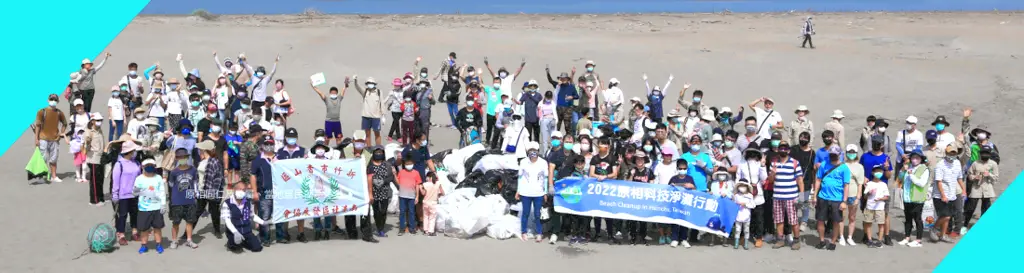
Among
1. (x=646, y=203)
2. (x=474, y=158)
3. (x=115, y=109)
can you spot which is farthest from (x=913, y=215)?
(x=115, y=109)

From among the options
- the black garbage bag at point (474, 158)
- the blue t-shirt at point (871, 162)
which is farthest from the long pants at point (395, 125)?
the blue t-shirt at point (871, 162)

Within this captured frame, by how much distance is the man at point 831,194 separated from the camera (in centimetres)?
1316

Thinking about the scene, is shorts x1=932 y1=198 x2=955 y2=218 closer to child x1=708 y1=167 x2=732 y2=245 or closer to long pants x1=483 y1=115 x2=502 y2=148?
child x1=708 y1=167 x2=732 y2=245

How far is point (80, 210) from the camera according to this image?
1477cm

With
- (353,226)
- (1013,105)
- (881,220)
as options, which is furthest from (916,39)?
(353,226)

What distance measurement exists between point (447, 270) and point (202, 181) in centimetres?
345

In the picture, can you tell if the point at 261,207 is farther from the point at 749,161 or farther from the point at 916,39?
the point at 916,39

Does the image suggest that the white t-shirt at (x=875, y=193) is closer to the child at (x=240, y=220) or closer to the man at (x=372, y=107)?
the child at (x=240, y=220)

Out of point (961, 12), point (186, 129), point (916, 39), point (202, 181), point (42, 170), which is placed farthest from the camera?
point (961, 12)

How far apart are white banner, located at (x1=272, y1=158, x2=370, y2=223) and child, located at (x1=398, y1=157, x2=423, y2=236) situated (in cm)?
48

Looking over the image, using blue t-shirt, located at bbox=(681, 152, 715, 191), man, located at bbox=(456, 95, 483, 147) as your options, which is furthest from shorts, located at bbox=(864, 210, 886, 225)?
man, located at bbox=(456, 95, 483, 147)

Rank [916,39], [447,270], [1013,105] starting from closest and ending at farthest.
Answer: [447,270] < [1013,105] < [916,39]

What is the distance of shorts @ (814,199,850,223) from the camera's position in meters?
13.2

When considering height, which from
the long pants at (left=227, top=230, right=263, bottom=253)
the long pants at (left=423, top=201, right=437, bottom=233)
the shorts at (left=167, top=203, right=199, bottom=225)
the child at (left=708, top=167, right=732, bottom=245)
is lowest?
the long pants at (left=227, top=230, right=263, bottom=253)
